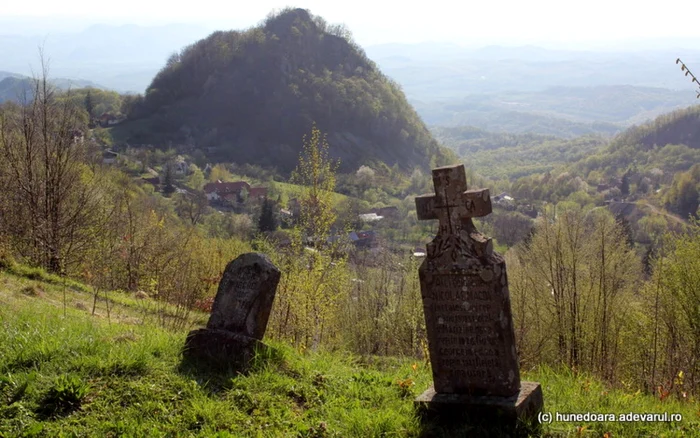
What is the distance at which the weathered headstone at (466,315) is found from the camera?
18.2ft

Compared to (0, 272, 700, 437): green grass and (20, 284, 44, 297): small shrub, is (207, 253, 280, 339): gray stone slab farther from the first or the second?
(20, 284, 44, 297): small shrub

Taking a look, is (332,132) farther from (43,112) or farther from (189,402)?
(189,402)

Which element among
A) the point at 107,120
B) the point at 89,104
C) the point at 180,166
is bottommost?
the point at 180,166

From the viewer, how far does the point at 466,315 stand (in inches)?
224

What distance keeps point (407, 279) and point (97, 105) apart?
409 feet

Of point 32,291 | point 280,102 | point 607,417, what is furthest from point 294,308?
point 280,102

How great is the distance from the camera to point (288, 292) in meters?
15.8

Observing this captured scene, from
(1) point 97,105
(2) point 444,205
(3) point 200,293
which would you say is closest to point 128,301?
(3) point 200,293

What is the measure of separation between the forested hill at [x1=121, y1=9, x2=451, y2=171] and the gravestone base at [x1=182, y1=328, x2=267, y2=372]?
389ft

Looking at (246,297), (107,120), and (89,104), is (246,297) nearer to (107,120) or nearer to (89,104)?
(89,104)

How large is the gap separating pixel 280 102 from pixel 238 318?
13054 cm

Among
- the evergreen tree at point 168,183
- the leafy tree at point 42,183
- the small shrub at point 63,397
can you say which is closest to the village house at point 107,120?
the evergreen tree at point 168,183

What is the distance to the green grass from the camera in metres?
5.21

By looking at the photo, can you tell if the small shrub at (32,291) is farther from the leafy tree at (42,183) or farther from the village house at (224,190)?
the village house at (224,190)
